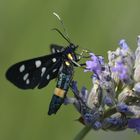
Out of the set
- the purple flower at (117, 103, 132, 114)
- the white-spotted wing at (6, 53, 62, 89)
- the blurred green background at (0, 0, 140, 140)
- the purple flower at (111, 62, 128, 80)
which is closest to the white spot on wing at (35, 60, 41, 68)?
the white-spotted wing at (6, 53, 62, 89)

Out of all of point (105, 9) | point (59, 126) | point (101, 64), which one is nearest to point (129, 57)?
point (101, 64)

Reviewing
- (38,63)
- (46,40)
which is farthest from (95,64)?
(46,40)

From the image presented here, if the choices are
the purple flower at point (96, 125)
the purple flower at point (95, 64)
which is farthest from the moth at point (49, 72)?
Answer: the purple flower at point (96, 125)

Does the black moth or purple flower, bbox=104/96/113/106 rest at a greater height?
the black moth

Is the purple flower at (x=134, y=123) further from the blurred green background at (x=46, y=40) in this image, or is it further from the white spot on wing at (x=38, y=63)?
the blurred green background at (x=46, y=40)

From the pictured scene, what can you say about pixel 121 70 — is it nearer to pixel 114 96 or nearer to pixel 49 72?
pixel 114 96

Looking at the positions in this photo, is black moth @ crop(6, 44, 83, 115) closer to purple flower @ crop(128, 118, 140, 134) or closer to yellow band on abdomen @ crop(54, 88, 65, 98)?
yellow band on abdomen @ crop(54, 88, 65, 98)
